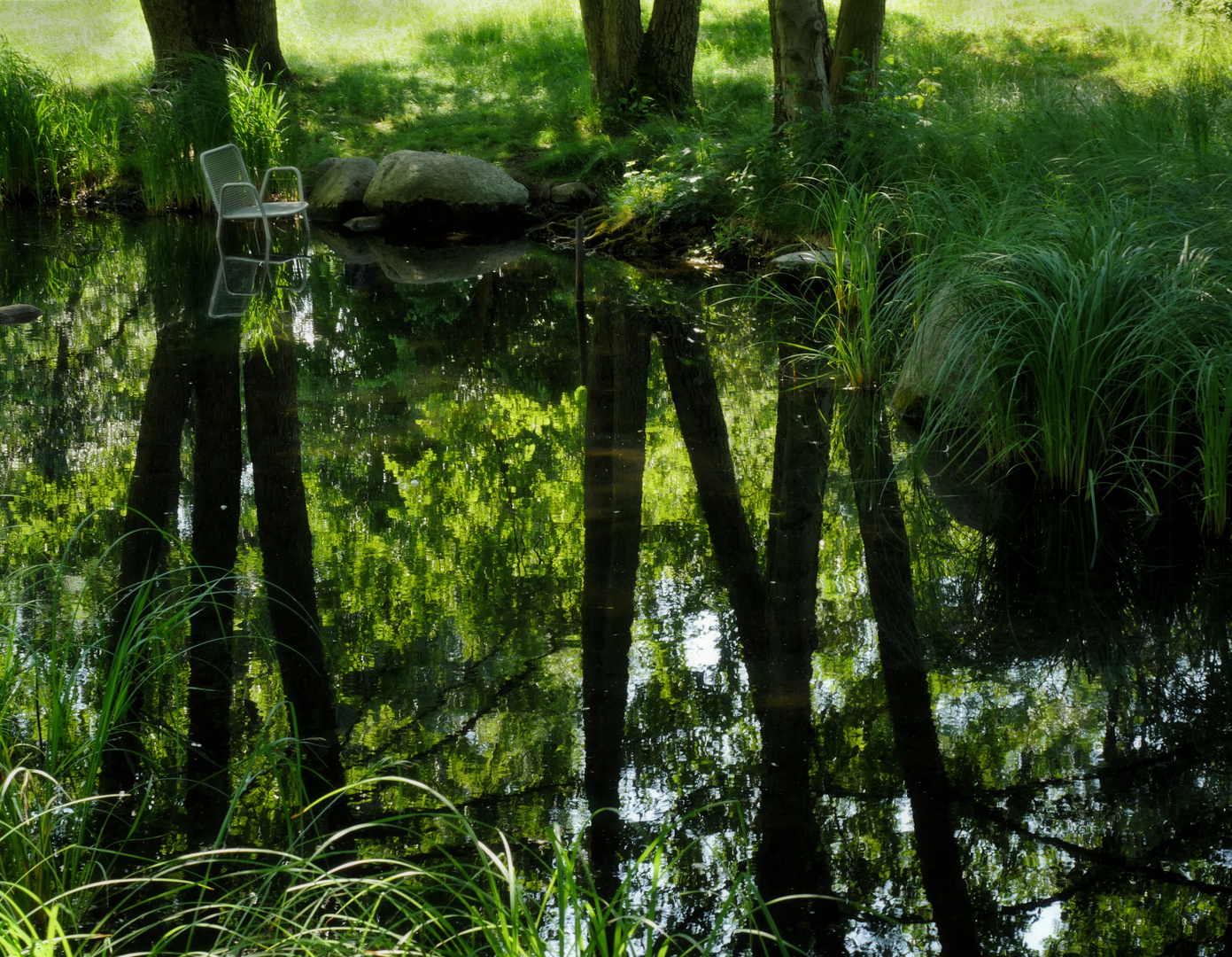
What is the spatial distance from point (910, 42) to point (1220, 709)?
46.4ft

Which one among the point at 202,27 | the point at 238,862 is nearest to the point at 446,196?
the point at 202,27

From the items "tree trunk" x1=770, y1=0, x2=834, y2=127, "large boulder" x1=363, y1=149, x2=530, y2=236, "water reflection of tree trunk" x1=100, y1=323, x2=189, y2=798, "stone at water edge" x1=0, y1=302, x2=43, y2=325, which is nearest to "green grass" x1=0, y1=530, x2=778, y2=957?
"water reflection of tree trunk" x1=100, y1=323, x2=189, y2=798

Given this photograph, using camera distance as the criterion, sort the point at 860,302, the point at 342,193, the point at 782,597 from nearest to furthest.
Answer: the point at 782,597, the point at 860,302, the point at 342,193

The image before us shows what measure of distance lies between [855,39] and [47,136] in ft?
26.9

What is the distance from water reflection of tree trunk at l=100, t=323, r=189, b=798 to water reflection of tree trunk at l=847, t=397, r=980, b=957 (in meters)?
1.67

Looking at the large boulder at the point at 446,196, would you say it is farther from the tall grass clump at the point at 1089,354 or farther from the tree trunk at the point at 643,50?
the tall grass clump at the point at 1089,354

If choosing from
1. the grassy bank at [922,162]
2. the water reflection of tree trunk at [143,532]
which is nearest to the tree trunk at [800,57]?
the grassy bank at [922,162]

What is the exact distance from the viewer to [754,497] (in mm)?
4512

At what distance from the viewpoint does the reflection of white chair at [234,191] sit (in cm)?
962

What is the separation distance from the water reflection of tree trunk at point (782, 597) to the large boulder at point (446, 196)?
5.22m

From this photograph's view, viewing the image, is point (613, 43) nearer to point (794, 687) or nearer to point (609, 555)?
point (609, 555)

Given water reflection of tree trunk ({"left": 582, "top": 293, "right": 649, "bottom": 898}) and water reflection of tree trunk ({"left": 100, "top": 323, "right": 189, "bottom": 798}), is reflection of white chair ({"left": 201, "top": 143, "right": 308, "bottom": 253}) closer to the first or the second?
water reflection of tree trunk ({"left": 100, "top": 323, "right": 189, "bottom": 798})

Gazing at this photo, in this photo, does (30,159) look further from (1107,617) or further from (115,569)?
(1107,617)

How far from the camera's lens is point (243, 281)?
28.3ft
